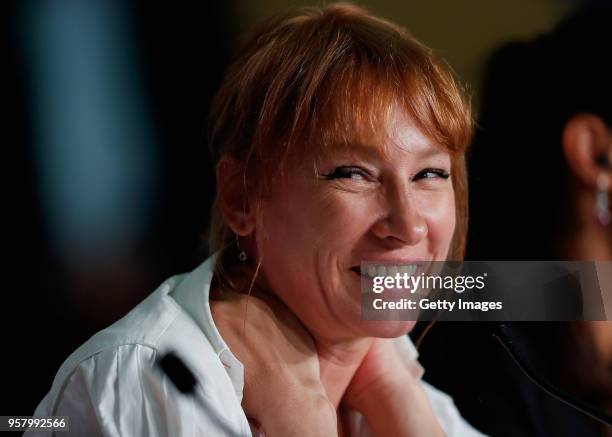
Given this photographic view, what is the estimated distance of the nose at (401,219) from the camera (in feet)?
2.64

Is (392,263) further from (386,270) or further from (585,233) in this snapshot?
(585,233)

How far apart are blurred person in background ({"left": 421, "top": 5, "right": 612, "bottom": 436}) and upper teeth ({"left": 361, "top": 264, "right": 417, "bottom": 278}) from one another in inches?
8.0

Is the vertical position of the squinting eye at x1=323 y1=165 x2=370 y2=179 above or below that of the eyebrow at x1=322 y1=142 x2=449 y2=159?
below

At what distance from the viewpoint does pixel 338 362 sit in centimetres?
96

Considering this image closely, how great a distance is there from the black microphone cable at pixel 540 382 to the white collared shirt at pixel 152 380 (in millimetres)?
318

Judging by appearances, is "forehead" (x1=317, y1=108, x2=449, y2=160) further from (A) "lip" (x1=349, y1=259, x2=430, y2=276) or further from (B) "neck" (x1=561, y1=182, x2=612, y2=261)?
(B) "neck" (x1=561, y1=182, x2=612, y2=261)

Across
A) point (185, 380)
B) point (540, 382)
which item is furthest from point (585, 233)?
point (185, 380)

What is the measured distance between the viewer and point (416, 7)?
1065 mm

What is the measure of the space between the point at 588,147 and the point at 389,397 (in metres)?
0.44

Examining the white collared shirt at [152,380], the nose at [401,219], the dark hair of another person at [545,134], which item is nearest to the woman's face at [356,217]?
the nose at [401,219]

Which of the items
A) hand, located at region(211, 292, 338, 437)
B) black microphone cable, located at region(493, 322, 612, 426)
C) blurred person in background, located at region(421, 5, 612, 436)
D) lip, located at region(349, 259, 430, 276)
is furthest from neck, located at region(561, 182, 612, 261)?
hand, located at region(211, 292, 338, 437)

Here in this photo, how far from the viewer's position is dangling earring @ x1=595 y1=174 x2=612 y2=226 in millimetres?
1050

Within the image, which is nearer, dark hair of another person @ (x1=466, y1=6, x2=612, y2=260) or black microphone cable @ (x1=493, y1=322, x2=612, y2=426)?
black microphone cable @ (x1=493, y1=322, x2=612, y2=426)

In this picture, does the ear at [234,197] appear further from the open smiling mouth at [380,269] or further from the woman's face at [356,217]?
the open smiling mouth at [380,269]
